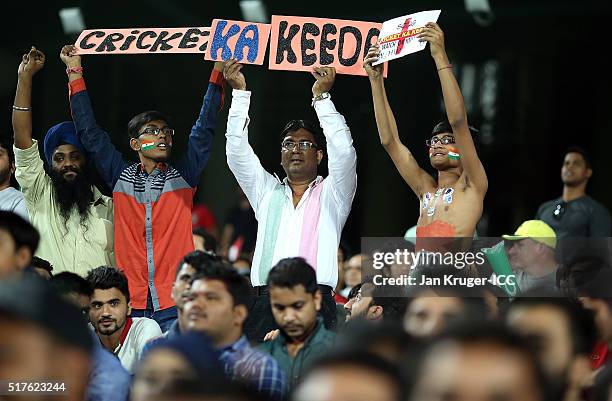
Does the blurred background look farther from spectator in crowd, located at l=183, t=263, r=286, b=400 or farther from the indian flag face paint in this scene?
spectator in crowd, located at l=183, t=263, r=286, b=400

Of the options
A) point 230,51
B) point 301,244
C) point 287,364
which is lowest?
point 287,364

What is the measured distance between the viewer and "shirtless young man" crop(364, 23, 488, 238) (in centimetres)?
472

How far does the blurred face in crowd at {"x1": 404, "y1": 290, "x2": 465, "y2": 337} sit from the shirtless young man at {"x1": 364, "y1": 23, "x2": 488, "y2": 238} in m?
0.99

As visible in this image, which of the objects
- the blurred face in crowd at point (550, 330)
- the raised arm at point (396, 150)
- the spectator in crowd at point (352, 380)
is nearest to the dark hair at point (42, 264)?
the raised arm at point (396, 150)

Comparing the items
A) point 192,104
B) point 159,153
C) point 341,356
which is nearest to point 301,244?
point 159,153

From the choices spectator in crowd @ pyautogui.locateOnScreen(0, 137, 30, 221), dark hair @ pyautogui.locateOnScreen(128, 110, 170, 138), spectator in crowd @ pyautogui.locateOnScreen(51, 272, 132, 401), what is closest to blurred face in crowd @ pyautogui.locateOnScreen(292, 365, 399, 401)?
spectator in crowd @ pyautogui.locateOnScreen(51, 272, 132, 401)

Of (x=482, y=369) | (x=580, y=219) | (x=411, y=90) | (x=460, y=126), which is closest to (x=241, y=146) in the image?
(x=460, y=126)

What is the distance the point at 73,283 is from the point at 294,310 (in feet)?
3.90

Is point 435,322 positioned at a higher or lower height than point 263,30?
lower

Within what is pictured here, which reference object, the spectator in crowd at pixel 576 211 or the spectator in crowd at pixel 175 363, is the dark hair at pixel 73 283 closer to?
the spectator in crowd at pixel 175 363

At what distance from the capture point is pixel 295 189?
17.3ft

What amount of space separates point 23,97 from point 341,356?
3.50 meters

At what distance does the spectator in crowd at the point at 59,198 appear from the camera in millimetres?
5348

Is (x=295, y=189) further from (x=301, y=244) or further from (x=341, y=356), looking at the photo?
(x=341, y=356)
